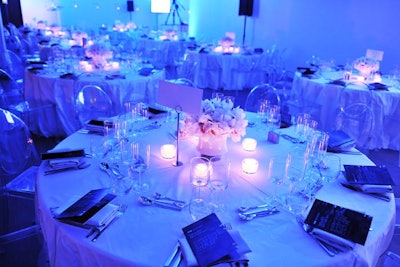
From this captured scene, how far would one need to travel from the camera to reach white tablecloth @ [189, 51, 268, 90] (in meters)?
6.82

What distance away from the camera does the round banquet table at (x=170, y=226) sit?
Answer: 1264 mm

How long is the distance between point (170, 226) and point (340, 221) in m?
0.71

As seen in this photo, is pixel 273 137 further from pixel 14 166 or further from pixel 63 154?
pixel 14 166

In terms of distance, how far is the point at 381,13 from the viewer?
619 centimetres

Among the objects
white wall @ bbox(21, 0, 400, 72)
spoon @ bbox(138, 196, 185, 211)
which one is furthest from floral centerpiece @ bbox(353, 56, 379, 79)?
spoon @ bbox(138, 196, 185, 211)

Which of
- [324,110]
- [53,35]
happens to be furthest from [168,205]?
[53,35]

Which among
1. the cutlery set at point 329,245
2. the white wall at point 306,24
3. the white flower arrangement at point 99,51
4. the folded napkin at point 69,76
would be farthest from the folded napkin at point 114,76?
the white wall at point 306,24

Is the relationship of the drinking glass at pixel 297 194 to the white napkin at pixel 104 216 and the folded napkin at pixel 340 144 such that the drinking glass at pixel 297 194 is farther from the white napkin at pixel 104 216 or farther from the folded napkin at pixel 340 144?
the white napkin at pixel 104 216

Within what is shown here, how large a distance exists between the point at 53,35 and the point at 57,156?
8383 millimetres

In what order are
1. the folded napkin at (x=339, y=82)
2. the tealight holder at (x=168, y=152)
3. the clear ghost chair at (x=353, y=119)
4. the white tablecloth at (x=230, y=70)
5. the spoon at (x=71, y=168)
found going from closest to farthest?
the spoon at (x=71, y=168) → the tealight holder at (x=168, y=152) → the clear ghost chair at (x=353, y=119) → the folded napkin at (x=339, y=82) → the white tablecloth at (x=230, y=70)

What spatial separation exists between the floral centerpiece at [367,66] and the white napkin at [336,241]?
381 cm

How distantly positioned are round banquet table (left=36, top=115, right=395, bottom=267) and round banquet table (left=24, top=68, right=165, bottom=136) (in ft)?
7.33

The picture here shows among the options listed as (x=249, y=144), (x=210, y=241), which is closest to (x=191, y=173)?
(x=210, y=241)

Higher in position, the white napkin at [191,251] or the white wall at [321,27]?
the white wall at [321,27]
